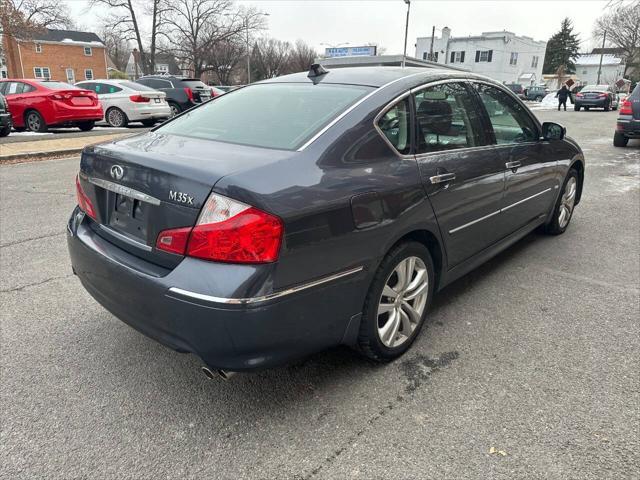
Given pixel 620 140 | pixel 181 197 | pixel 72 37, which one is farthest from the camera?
pixel 72 37

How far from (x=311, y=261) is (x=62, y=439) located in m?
1.37

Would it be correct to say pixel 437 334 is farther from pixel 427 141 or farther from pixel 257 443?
pixel 257 443

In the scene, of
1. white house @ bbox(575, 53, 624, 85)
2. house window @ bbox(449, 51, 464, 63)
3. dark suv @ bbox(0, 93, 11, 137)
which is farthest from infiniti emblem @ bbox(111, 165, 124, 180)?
white house @ bbox(575, 53, 624, 85)

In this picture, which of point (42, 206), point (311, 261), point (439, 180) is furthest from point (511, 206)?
point (42, 206)

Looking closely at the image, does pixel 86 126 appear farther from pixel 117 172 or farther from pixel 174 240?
pixel 174 240

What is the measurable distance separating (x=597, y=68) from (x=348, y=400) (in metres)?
102

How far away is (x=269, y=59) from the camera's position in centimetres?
7062

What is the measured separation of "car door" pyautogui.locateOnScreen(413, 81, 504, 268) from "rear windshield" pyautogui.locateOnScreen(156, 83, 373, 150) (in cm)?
49

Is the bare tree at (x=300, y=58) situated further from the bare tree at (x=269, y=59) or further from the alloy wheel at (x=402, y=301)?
the alloy wheel at (x=402, y=301)

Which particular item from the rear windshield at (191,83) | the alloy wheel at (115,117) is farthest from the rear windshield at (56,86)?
the rear windshield at (191,83)

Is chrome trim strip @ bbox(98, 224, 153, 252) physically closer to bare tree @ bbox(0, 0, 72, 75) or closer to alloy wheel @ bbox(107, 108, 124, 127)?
alloy wheel @ bbox(107, 108, 124, 127)

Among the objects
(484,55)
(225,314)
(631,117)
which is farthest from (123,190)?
(484,55)

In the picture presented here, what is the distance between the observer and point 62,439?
7.09 ft

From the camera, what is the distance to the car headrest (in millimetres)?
2869
